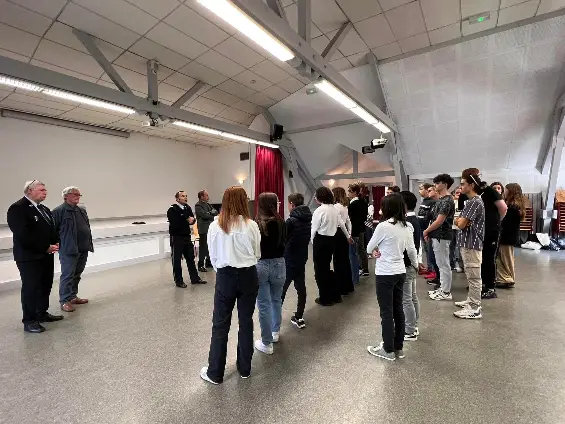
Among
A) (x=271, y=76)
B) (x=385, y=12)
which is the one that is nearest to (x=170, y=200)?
(x=271, y=76)

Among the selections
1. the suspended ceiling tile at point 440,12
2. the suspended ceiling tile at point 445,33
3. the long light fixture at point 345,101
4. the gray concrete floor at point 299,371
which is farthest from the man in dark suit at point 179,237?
the suspended ceiling tile at point 445,33

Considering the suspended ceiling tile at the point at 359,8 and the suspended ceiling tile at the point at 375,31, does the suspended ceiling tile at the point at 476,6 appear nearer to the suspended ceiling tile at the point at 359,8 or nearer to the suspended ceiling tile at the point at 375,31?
the suspended ceiling tile at the point at 375,31

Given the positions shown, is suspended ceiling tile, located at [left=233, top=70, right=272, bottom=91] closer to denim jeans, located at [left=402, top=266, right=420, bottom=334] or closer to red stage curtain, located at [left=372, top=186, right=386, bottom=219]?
denim jeans, located at [left=402, top=266, right=420, bottom=334]

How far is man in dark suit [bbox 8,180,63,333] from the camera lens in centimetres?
292

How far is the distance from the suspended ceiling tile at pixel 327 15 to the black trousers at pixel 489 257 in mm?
3492

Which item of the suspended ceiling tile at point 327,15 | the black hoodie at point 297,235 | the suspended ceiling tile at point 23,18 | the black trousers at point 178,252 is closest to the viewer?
the black hoodie at point 297,235

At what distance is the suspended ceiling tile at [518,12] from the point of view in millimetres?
4277

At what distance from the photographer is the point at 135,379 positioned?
2.20 meters

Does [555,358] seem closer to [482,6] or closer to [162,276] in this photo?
[482,6]

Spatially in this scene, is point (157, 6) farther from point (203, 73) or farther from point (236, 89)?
point (236, 89)

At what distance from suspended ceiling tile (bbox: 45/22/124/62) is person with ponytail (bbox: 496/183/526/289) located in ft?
19.5

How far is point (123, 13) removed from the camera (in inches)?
142

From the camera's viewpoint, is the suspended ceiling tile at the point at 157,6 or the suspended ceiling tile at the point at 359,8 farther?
the suspended ceiling tile at the point at 359,8

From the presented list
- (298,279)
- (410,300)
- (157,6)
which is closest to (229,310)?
(298,279)
